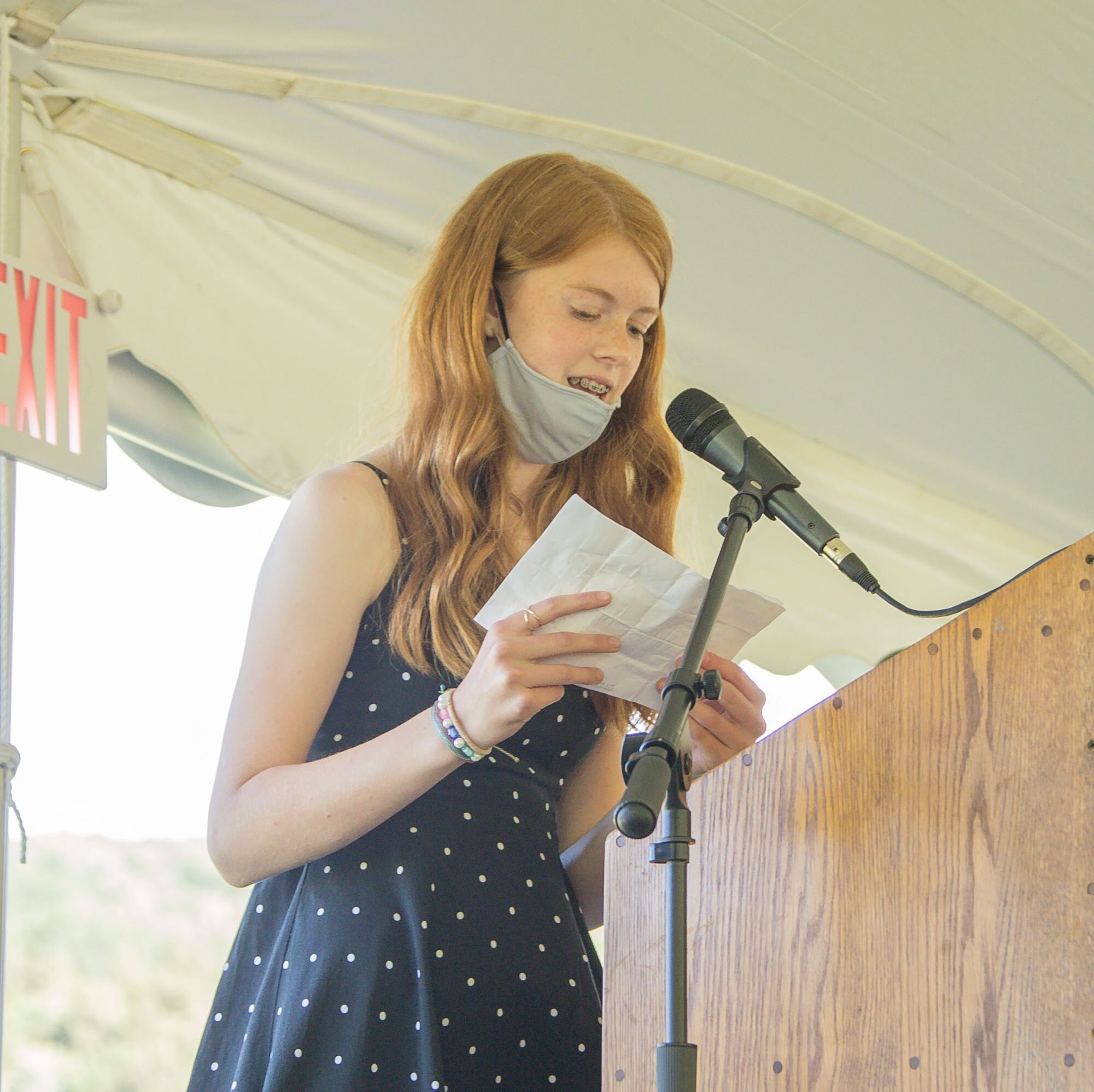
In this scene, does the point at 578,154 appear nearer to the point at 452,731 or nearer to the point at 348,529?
the point at 348,529

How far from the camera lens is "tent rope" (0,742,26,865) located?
5.83ft

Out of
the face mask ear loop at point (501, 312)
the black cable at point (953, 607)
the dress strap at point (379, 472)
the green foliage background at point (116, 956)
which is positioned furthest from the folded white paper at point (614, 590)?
the green foliage background at point (116, 956)

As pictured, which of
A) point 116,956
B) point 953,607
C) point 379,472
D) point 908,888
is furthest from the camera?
point 116,956

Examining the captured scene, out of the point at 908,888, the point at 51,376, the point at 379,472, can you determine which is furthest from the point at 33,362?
the point at 908,888

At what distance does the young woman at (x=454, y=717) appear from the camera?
1.17m

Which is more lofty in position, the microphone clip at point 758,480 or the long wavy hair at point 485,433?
the long wavy hair at point 485,433

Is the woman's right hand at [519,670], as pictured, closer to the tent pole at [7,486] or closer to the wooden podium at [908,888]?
the wooden podium at [908,888]

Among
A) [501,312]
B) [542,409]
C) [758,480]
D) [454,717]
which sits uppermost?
[501,312]

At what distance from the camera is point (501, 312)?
5.16 ft

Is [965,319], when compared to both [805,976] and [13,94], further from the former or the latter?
[805,976]

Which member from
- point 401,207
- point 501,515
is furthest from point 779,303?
point 501,515

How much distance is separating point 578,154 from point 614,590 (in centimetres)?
157

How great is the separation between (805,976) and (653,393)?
0.99 meters

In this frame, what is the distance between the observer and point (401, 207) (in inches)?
99.7
